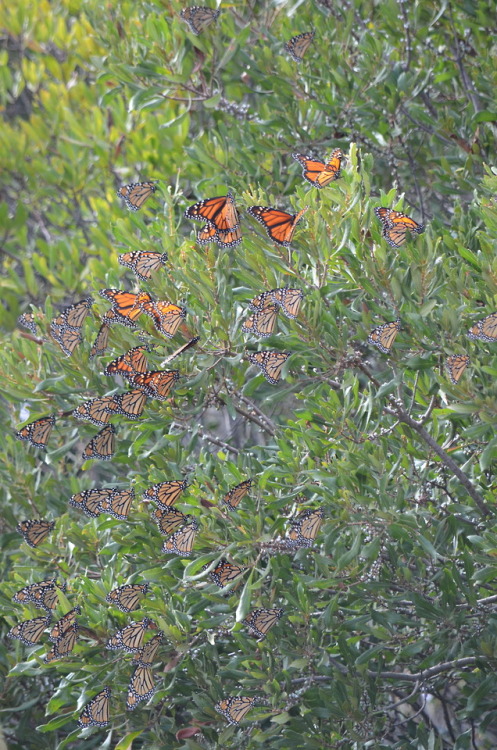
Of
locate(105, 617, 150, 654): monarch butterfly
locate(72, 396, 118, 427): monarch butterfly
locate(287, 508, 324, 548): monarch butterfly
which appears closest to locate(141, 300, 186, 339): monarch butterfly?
locate(72, 396, 118, 427): monarch butterfly

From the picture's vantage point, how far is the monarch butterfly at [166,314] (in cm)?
316

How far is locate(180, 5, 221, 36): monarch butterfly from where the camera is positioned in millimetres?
4242

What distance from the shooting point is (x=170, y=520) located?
325cm

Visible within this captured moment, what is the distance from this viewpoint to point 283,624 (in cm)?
335

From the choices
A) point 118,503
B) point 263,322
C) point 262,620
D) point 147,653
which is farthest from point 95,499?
point 263,322

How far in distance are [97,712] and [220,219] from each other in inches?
82.6

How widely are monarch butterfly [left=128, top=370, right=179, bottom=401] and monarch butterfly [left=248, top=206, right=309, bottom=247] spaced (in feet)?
2.14

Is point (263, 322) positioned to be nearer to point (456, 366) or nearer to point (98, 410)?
point (456, 366)

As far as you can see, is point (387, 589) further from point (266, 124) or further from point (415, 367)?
point (266, 124)

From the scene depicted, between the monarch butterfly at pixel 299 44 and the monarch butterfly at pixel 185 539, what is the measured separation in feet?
8.44

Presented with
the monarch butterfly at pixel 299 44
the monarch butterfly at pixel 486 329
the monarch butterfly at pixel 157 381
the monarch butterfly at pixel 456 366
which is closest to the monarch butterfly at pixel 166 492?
the monarch butterfly at pixel 157 381

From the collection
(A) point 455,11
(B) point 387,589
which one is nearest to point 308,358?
(B) point 387,589

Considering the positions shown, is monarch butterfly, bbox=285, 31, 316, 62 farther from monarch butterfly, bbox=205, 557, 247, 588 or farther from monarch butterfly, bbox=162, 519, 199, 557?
monarch butterfly, bbox=205, 557, 247, 588

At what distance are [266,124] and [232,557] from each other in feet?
8.19
